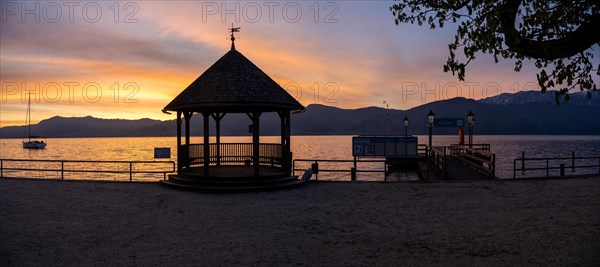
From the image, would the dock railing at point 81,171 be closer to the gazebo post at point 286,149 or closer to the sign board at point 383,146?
the gazebo post at point 286,149

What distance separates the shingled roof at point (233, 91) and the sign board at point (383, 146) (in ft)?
26.1

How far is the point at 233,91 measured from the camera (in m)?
18.1

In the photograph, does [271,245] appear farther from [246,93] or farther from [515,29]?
[246,93]

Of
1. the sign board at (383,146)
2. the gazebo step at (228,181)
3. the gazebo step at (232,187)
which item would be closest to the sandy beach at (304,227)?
the gazebo step at (232,187)

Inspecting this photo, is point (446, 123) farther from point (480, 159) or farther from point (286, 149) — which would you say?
point (286, 149)

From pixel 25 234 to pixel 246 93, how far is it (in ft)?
32.2

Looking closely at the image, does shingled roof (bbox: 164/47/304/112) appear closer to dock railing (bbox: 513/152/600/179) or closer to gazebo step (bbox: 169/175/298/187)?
gazebo step (bbox: 169/175/298/187)

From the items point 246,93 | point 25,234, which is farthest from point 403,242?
point 246,93

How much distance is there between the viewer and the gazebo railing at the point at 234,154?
22062mm

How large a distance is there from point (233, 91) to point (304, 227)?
344 inches

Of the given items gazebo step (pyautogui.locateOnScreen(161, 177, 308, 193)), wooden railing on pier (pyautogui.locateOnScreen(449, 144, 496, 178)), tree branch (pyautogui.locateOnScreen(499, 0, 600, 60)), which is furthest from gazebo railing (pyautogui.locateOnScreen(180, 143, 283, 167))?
tree branch (pyautogui.locateOnScreen(499, 0, 600, 60))

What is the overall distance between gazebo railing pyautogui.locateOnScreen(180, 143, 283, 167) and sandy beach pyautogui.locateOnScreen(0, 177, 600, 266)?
15.1 feet

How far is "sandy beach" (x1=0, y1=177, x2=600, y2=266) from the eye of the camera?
8500mm

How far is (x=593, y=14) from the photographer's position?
7.13 metres
